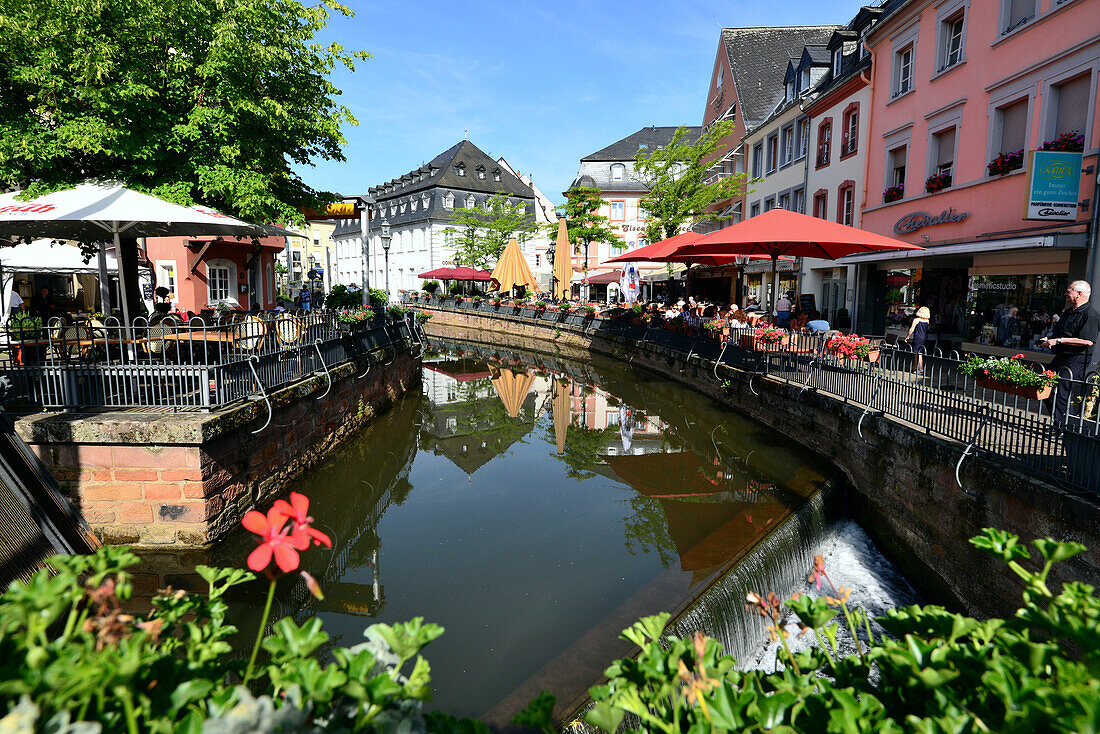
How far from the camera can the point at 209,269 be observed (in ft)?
69.4

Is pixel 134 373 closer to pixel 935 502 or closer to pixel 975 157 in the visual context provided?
pixel 935 502

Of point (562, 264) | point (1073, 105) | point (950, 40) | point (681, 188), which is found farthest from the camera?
point (562, 264)

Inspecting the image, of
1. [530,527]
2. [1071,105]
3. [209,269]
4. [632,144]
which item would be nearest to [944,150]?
[1071,105]

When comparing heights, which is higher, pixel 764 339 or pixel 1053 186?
pixel 1053 186

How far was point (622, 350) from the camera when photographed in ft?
74.0

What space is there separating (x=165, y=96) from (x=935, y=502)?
1297 centimetres

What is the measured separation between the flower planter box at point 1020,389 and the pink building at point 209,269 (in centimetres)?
1784

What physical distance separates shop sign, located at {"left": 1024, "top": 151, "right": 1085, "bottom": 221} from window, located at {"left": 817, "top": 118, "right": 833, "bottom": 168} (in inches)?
421

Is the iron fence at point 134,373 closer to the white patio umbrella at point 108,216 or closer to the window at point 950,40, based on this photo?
the white patio umbrella at point 108,216

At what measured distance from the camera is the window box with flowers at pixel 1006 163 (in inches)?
482

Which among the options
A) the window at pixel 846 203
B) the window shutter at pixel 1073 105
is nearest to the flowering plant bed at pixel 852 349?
the window shutter at pixel 1073 105

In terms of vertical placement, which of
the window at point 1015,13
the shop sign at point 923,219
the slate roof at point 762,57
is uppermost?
the slate roof at point 762,57

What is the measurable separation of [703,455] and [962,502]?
5011 millimetres

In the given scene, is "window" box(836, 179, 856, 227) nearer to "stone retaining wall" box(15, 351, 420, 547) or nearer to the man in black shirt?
the man in black shirt
